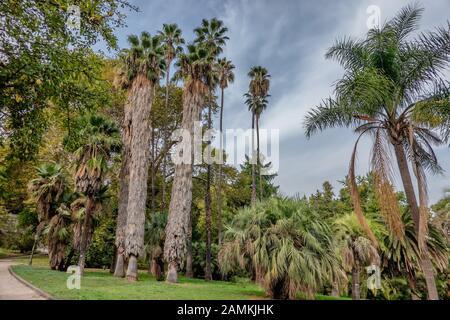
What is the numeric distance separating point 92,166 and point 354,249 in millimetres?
16331

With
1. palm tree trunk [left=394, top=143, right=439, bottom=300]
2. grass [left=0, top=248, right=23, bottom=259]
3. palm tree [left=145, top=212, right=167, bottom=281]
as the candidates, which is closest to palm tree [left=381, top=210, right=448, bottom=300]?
palm tree trunk [left=394, top=143, right=439, bottom=300]

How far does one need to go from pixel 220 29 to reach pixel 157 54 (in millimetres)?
9025

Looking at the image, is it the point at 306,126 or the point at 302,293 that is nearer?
the point at 306,126

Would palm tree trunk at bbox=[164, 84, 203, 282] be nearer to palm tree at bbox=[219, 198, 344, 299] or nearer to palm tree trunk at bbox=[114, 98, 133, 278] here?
palm tree trunk at bbox=[114, 98, 133, 278]

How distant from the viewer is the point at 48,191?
23.0 metres

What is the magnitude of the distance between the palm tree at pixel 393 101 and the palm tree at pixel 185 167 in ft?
39.6

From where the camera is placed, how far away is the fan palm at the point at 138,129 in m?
21.2

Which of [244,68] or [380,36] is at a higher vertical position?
[244,68]

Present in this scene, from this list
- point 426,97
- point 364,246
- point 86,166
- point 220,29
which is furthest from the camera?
point 220,29

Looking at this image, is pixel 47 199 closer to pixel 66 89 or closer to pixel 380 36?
pixel 66 89

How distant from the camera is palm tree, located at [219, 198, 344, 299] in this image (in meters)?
13.3

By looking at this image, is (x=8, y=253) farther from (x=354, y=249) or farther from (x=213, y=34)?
(x=354, y=249)

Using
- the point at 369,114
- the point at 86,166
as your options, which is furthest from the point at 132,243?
the point at 369,114
